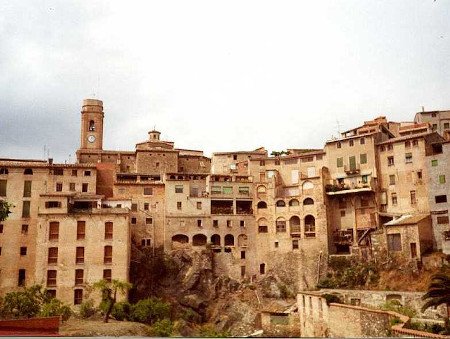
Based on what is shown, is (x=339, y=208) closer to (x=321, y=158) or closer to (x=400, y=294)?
(x=321, y=158)

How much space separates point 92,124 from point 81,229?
6.23 m

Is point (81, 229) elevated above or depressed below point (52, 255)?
above

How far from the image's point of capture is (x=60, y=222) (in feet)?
77.5

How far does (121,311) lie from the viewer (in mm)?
20094

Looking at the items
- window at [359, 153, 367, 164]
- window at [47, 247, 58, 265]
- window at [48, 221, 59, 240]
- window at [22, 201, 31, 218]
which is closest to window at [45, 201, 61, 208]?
window at [22, 201, 31, 218]

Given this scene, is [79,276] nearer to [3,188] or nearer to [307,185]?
[3,188]

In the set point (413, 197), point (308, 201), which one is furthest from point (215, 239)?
point (413, 197)

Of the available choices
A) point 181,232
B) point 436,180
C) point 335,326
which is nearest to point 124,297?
point 181,232

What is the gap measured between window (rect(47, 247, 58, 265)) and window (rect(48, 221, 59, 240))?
55cm

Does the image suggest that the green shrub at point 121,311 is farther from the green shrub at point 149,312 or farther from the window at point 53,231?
the window at point 53,231

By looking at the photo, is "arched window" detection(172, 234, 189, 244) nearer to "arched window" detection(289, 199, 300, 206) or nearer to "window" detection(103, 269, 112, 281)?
"window" detection(103, 269, 112, 281)

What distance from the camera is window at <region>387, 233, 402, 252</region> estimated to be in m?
24.3

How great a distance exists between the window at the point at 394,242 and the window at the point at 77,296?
1549cm

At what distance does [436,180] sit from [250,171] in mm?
11666
